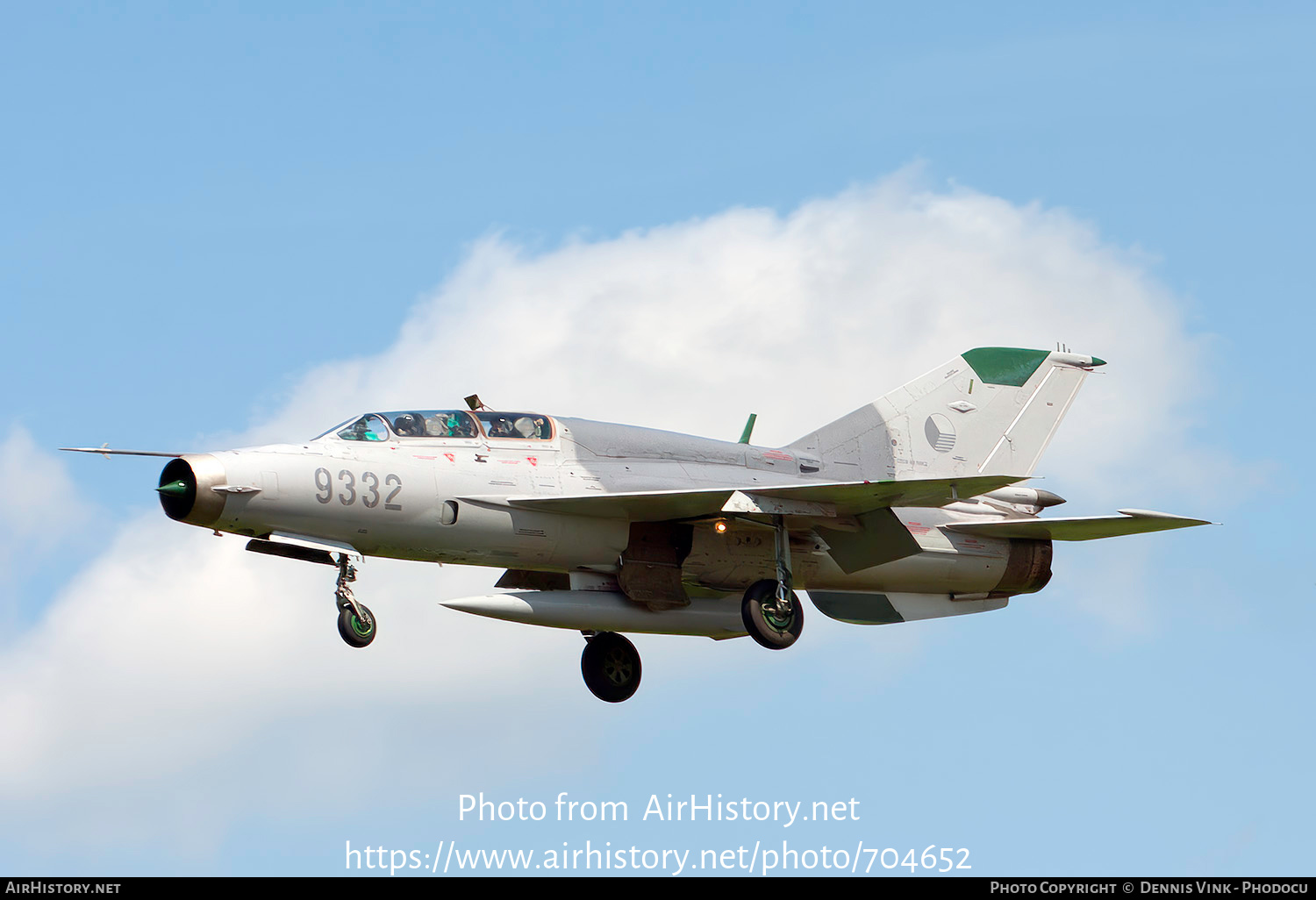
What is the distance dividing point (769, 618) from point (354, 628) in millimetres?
5579

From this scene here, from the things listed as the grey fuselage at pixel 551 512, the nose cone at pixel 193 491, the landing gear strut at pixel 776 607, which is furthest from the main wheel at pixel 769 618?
the nose cone at pixel 193 491

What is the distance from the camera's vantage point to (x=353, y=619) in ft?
67.5

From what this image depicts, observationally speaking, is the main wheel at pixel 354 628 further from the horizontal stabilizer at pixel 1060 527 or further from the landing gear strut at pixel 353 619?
the horizontal stabilizer at pixel 1060 527

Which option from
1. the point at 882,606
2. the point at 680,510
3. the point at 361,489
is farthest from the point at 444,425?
the point at 882,606

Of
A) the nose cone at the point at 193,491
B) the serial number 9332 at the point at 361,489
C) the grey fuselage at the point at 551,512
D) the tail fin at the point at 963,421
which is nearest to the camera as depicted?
the nose cone at the point at 193,491

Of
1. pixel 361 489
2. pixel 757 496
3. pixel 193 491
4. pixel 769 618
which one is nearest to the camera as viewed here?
pixel 193 491

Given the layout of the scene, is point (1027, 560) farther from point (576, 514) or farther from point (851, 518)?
point (576, 514)

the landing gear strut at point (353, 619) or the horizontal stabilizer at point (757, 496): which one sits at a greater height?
the horizontal stabilizer at point (757, 496)

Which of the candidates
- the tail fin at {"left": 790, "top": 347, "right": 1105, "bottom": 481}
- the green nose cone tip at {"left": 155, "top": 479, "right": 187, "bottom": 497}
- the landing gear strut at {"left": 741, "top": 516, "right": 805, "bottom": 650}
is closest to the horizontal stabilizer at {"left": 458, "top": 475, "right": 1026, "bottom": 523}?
the landing gear strut at {"left": 741, "top": 516, "right": 805, "bottom": 650}

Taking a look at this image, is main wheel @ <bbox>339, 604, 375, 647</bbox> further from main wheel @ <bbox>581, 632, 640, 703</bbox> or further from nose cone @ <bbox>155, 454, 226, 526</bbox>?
main wheel @ <bbox>581, 632, 640, 703</bbox>

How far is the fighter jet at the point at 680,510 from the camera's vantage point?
21.0 metres

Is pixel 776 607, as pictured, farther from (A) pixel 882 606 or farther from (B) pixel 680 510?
(A) pixel 882 606

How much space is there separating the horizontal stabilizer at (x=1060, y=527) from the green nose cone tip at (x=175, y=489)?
11.2 metres
